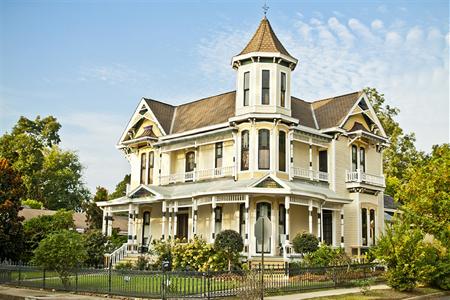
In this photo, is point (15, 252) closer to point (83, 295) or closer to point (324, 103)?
point (83, 295)

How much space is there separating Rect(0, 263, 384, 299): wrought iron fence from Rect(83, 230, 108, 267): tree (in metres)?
7.71

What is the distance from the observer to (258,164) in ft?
96.1

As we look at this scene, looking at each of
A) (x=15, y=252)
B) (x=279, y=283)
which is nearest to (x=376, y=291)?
(x=279, y=283)

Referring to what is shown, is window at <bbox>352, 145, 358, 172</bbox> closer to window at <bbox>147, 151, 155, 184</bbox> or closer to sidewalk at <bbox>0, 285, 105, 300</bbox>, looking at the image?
window at <bbox>147, 151, 155, 184</bbox>

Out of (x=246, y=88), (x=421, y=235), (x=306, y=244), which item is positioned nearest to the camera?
(x=421, y=235)

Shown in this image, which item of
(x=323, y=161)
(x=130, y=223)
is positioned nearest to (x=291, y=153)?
(x=323, y=161)

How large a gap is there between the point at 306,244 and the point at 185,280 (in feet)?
35.2

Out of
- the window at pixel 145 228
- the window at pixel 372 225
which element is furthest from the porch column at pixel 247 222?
the window at pixel 372 225

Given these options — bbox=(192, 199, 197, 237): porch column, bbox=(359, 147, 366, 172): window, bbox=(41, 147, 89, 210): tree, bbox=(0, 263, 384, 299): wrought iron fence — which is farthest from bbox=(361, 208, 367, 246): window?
bbox=(41, 147, 89, 210): tree

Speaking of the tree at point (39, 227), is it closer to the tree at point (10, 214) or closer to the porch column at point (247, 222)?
the tree at point (10, 214)

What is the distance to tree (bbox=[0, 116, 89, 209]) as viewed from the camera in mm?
62500

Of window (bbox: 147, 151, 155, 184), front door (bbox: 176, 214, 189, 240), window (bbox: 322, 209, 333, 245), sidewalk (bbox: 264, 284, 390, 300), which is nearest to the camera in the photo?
sidewalk (bbox: 264, 284, 390, 300)

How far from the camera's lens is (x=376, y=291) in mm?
20328

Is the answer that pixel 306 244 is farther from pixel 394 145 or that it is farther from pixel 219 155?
pixel 394 145
